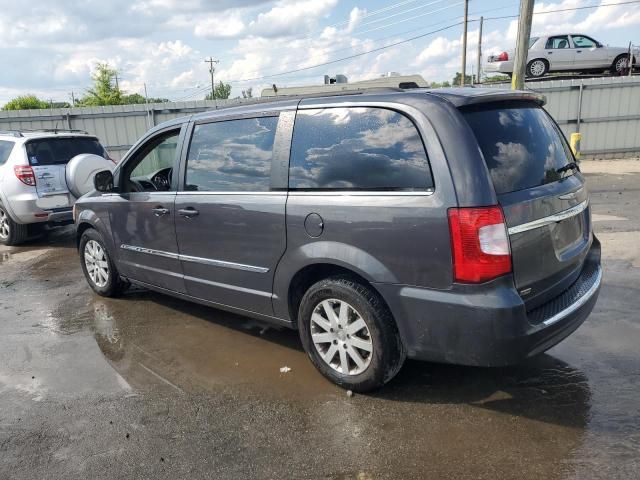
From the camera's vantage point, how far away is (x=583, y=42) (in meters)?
17.5

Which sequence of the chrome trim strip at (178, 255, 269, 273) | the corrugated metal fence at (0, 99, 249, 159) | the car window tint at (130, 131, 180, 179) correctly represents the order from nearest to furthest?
the chrome trim strip at (178, 255, 269, 273)
the car window tint at (130, 131, 180, 179)
the corrugated metal fence at (0, 99, 249, 159)

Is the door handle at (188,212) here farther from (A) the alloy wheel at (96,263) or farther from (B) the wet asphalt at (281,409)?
(A) the alloy wheel at (96,263)

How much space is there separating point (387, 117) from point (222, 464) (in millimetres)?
2133

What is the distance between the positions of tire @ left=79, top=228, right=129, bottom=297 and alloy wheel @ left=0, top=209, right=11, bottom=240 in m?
3.59

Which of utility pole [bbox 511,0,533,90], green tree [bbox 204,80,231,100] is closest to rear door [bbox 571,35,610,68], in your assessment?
utility pole [bbox 511,0,533,90]

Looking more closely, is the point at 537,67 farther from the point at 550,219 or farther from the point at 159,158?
the point at 550,219

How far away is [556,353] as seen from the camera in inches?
147

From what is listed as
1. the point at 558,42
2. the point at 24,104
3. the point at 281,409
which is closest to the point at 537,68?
the point at 558,42

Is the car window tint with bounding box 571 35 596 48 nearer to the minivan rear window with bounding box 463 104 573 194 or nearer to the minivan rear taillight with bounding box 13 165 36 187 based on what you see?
the minivan rear window with bounding box 463 104 573 194

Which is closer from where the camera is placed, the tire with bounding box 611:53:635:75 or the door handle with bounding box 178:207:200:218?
the door handle with bounding box 178:207:200:218

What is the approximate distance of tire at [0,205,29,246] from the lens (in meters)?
8.18

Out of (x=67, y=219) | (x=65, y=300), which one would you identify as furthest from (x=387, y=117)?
(x=67, y=219)

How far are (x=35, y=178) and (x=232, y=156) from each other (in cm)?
531

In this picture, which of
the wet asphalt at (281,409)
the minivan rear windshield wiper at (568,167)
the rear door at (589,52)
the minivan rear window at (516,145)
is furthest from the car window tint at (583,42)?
the minivan rear window at (516,145)
